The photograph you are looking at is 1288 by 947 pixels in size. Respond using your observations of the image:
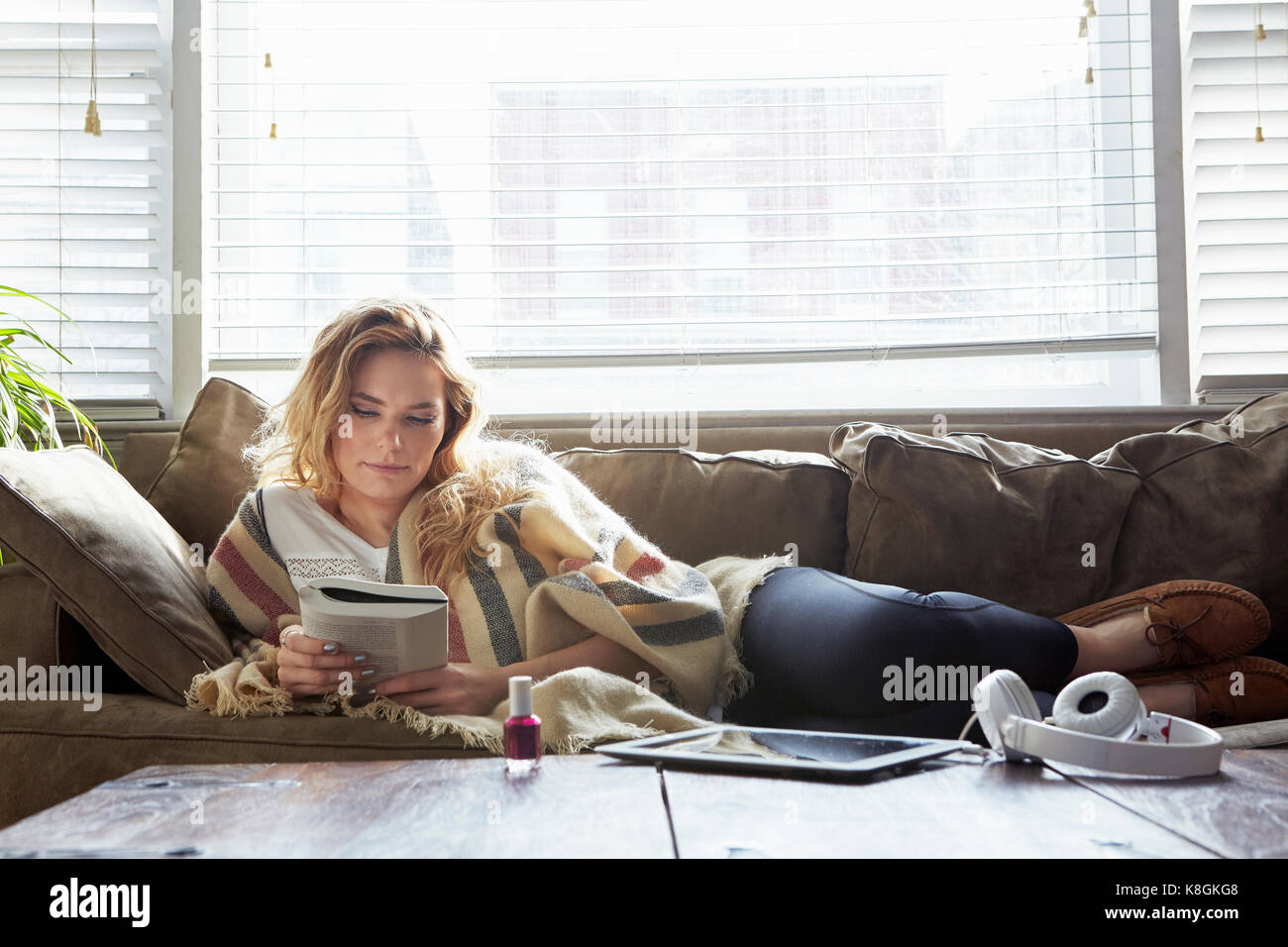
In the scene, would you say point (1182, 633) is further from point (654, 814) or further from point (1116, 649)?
point (654, 814)

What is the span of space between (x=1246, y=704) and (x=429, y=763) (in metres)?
1.17

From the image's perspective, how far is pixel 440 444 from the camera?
1.59m

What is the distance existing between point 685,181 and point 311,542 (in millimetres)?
1352

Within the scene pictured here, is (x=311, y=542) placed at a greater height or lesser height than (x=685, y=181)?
lesser

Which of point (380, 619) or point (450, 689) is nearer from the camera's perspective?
point (380, 619)

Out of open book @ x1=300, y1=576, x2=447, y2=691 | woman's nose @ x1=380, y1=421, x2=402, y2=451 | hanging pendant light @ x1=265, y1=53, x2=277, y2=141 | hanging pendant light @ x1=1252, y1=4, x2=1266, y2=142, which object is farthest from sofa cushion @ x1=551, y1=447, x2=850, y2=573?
hanging pendant light @ x1=1252, y1=4, x2=1266, y2=142

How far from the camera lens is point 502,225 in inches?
93.5

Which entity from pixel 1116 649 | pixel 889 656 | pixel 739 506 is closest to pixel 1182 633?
pixel 1116 649

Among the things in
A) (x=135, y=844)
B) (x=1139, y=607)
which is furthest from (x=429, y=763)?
(x=1139, y=607)

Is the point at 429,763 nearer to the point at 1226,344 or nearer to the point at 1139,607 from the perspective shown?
the point at 1139,607

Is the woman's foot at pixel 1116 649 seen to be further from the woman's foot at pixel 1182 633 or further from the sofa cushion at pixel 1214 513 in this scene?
the sofa cushion at pixel 1214 513

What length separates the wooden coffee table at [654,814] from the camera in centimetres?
55
